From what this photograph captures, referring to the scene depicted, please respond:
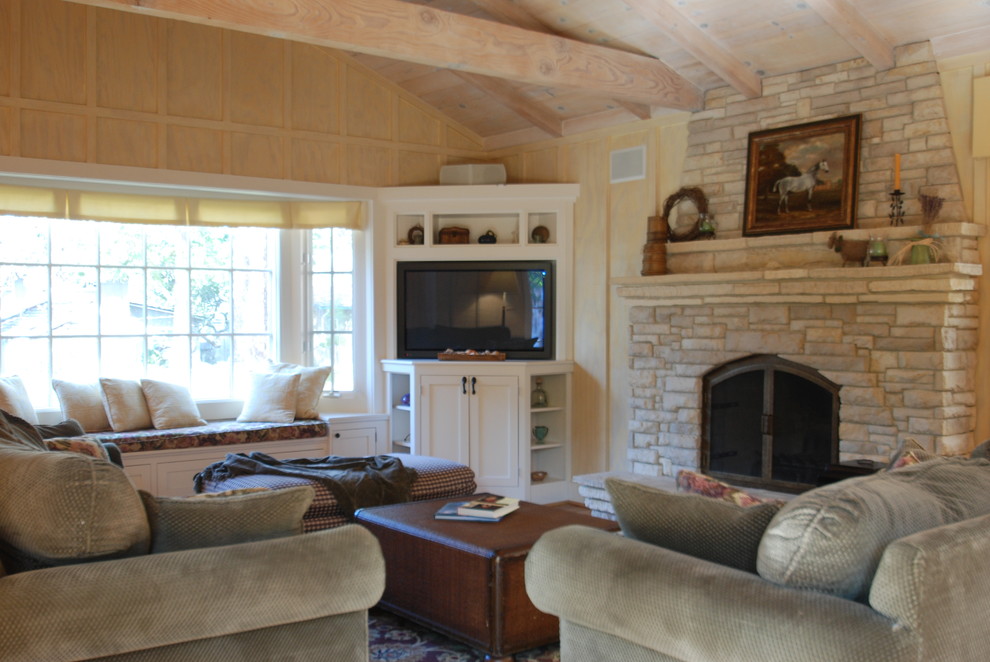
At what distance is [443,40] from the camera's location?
4574 millimetres

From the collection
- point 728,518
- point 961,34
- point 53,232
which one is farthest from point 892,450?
point 53,232

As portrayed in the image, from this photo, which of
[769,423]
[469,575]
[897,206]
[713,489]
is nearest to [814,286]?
[897,206]

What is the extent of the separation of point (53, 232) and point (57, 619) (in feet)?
14.9

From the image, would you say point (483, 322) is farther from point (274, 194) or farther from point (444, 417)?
point (274, 194)

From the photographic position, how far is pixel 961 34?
4465 mm

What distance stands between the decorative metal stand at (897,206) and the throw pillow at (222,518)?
3464 millimetres

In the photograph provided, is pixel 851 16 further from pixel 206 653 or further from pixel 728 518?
pixel 206 653

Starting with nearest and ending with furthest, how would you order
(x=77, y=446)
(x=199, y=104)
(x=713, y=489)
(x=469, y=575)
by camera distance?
(x=713, y=489) → (x=77, y=446) → (x=469, y=575) → (x=199, y=104)

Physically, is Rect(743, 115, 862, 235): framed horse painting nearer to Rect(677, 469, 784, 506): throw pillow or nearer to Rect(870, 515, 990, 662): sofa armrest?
Rect(677, 469, 784, 506): throw pillow

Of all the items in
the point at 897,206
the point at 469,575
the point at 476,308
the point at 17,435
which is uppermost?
the point at 897,206

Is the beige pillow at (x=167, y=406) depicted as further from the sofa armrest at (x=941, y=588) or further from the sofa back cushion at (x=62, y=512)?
the sofa armrest at (x=941, y=588)

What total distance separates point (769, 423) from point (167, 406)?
144 inches

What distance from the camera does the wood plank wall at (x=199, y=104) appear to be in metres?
5.48

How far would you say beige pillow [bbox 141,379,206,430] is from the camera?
5816mm
